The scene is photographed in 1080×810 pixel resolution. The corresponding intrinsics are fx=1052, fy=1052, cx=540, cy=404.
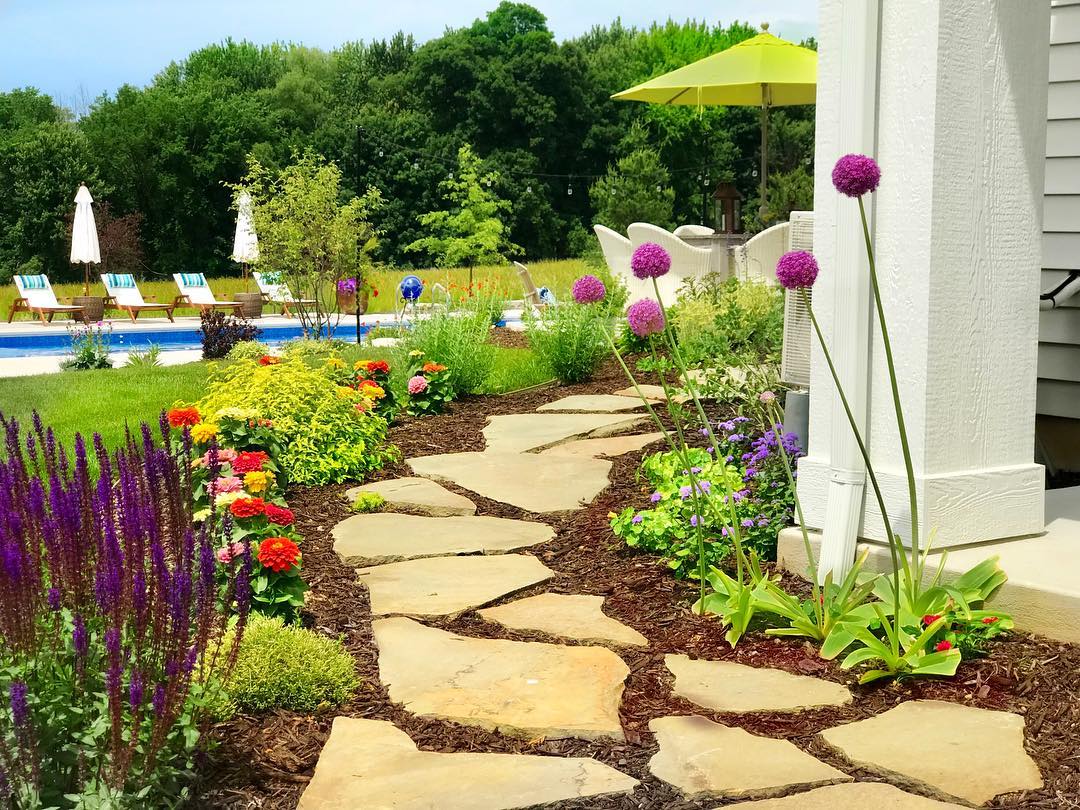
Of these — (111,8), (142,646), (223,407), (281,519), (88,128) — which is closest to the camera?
(142,646)

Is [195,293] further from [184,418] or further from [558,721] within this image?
[558,721]

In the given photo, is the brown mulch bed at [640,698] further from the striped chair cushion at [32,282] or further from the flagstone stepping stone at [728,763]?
the striped chair cushion at [32,282]

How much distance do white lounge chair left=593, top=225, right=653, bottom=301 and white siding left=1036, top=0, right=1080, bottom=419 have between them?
4.95 m

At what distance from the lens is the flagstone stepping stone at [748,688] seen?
92.0 inches

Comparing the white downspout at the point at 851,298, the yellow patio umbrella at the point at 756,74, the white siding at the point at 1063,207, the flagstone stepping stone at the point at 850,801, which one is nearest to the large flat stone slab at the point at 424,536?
the white downspout at the point at 851,298

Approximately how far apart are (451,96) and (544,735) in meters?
29.2

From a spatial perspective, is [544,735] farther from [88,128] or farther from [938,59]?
[88,128]

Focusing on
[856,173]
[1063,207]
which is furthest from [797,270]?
[1063,207]

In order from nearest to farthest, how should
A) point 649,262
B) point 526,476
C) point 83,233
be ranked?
point 649,262 → point 526,476 → point 83,233

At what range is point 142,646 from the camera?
6.01 feet

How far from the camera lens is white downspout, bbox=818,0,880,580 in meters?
2.77

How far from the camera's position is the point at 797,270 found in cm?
232

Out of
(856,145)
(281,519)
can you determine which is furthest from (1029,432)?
(281,519)

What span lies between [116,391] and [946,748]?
5.86 metres
